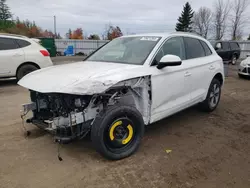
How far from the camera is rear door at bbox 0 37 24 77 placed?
7.93 meters

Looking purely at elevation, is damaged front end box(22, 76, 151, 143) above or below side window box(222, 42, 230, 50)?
below

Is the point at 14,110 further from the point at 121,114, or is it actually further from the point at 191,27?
the point at 191,27

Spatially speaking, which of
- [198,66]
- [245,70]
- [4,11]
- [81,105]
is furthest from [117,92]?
[4,11]

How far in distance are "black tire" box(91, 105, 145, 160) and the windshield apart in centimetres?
88

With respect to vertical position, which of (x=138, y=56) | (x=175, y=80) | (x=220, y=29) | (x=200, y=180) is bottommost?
(x=200, y=180)

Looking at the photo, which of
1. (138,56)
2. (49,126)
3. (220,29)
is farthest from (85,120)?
(220,29)

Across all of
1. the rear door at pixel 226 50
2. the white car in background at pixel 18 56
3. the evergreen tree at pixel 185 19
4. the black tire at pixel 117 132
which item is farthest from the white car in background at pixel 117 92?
the evergreen tree at pixel 185 19

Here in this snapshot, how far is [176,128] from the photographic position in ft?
15.2

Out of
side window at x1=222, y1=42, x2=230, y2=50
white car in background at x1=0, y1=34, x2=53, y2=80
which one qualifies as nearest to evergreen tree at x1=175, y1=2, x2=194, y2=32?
side window at x1=222, y1=42, x2=230, y2=50

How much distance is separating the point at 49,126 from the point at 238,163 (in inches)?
105

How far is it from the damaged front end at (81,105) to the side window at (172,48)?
1.91ft

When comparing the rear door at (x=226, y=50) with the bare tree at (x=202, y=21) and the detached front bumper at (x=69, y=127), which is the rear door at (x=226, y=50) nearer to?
the detached front bumper at (x=69, y=127)

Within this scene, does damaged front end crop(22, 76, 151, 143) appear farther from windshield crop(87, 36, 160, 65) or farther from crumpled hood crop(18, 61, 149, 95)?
windshield crop(87, 36, 160, 65)

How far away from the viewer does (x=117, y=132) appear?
334 cm
